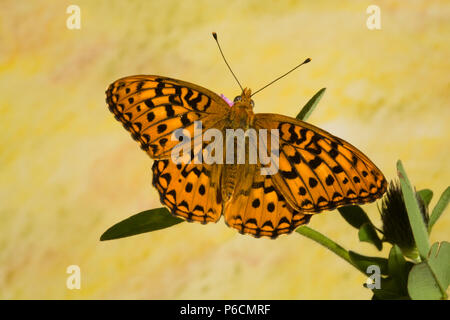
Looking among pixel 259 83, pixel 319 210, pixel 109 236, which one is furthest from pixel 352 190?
pixel 259 83

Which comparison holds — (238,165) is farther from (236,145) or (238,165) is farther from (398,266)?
(398,266)

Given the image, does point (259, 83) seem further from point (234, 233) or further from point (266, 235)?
point (266, 235)

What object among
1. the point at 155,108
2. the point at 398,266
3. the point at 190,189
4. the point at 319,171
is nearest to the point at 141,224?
the point at 190,189

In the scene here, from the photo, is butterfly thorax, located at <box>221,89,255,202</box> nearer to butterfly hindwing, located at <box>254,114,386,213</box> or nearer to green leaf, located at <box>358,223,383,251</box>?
butterfly hindwing, located at <box>254,114,386,213</box>

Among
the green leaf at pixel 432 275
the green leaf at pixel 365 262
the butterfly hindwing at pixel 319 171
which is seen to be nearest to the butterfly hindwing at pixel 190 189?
the butterfly hindwing at pixel 319 171

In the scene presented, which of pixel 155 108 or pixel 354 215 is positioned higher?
pixel 155 108

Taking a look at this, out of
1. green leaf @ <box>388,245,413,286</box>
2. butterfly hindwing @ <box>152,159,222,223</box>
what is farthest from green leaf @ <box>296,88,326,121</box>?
green leaf @ <box>388,245,413,286</box>

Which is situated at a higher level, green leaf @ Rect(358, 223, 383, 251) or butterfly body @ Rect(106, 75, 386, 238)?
butterfly body @ Rect(106, 75, 386, 238)

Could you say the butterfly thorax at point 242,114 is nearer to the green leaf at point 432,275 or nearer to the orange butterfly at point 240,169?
the orange butterfly at point 240,169
